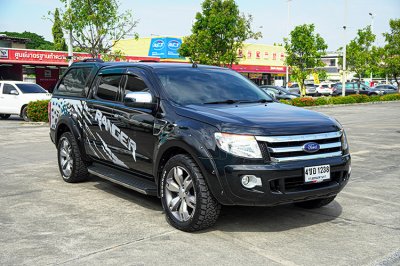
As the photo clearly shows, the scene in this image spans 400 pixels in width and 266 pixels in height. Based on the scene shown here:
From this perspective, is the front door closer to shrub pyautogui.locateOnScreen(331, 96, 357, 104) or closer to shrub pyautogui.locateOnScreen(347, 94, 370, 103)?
shrub pyautogui.locateOnScreen(331, 96, 357, 104)

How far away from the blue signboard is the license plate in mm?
47830

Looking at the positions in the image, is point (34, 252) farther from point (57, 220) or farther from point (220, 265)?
point (220, 265)

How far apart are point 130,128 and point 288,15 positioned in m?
47.8

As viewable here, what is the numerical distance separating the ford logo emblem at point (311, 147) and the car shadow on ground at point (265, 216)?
0.92m

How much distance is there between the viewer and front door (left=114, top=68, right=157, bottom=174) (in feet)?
18.5

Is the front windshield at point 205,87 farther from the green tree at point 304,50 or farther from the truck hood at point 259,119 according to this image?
the green tree at point 304,50

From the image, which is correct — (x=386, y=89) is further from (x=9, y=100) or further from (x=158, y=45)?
(x=9, y=100)

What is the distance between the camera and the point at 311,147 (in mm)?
4883

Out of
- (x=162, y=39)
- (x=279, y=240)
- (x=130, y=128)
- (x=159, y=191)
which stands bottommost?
(x=279, y=240)

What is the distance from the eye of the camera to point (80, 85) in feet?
24.4

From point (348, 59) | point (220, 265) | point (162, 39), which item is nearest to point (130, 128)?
point (220, 265)

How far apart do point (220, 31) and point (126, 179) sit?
98.0ft

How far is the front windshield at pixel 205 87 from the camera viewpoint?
5.74m

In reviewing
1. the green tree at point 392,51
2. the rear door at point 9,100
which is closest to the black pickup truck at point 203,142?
the rear door at point 9,100
